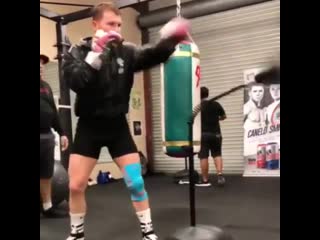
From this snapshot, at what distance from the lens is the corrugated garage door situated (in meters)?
5.75

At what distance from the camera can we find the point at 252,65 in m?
5.81

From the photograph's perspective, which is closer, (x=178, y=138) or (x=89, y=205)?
(x=178, y=138)

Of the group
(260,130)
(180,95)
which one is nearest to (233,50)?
(260,130)

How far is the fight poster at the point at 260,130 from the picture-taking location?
550 centimetres

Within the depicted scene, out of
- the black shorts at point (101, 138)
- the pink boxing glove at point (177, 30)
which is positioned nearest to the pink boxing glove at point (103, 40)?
the pink boxing glove at point (177, 30)

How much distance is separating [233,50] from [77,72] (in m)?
4.46

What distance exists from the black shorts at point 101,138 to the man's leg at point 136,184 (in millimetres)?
41

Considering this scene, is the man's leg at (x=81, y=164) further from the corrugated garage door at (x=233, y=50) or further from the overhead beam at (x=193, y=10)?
the corrugated garage door at (x=233, y=50)
